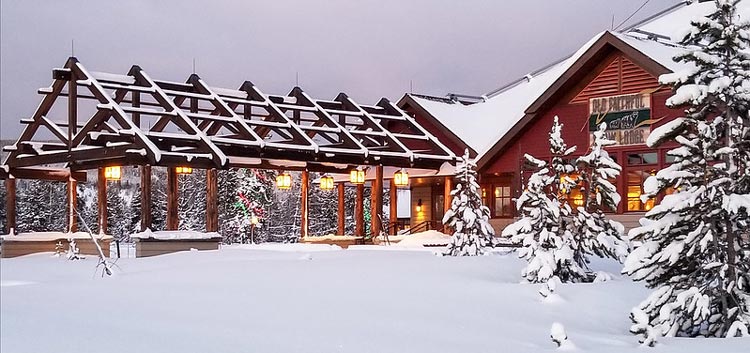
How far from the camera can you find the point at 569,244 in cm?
1401

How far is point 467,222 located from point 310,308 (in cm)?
734

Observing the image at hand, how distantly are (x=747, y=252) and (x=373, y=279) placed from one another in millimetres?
5972

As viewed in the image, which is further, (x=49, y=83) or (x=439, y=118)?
(x=439, y=118)

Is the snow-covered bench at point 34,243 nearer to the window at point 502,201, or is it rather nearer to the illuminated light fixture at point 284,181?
the illuminated light fixture at point 284,181

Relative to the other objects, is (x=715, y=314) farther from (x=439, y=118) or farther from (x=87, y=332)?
(x=439, y=118)

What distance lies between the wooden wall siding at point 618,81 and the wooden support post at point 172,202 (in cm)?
1262

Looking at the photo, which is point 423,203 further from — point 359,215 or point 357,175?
point 357,175

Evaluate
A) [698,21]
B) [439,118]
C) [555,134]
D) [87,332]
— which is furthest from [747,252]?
A: [439,118]

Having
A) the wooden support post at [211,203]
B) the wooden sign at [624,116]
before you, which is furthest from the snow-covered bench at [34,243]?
the wooden sign at [624,116]

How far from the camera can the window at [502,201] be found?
28500 mm

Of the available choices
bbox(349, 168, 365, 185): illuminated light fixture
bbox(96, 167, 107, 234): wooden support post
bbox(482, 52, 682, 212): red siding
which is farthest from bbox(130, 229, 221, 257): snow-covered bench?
bbox(482, 52, 682, 212): red siding

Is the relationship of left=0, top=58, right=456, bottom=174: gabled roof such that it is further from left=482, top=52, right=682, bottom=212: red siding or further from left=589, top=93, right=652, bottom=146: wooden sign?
left=589, top=93, right=652, bottom=146: wooden sign

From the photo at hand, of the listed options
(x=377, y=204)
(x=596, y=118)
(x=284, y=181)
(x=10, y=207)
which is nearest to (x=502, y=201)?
(x=596, y=118)

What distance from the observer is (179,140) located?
20844 mm
